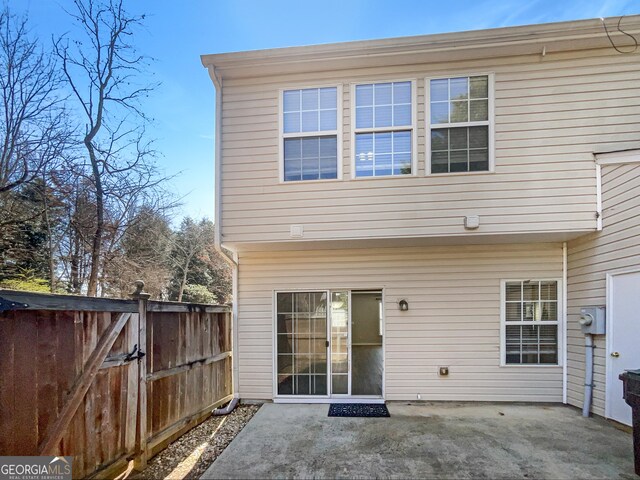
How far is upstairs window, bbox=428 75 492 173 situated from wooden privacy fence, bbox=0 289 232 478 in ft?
14.1

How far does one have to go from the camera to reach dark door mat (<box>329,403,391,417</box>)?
442cm

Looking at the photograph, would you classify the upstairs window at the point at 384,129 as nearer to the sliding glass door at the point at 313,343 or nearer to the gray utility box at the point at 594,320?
the sliding glass door at the point at 313,343

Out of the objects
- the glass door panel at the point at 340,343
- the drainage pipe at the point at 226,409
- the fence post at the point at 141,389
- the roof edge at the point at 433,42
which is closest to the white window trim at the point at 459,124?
the roof edge at the point at 433,42

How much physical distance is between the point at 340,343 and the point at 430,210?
2.60 meters

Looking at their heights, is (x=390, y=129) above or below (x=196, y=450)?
above

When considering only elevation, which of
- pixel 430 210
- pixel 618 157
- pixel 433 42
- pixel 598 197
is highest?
pixel 433 42

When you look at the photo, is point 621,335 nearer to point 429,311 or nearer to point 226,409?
point 429,311

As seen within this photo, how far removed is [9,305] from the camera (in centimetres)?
202

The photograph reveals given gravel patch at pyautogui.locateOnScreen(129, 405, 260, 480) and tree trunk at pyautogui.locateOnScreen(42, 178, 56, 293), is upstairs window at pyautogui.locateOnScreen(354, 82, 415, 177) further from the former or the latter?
tree trunk at pyautogui.locateOnScreen(42, 178, 56, 293)

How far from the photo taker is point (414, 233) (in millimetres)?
4340

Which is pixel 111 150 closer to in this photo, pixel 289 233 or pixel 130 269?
pixel 130 269

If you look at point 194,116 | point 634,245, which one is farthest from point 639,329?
point 194,116

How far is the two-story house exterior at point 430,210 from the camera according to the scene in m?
4.20

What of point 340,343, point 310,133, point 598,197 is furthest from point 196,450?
point 598,197
